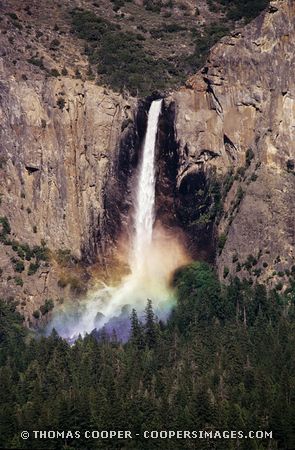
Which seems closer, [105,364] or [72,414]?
[72,414]

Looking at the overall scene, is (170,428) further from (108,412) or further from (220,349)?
(220,349)

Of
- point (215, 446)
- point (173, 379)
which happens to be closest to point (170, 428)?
point (215, 446)

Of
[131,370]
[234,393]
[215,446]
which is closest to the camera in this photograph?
[215,446]

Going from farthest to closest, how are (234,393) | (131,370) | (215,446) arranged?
(131,370), (234,393), (215,446)

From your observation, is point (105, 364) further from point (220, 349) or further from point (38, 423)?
point (38, 423)

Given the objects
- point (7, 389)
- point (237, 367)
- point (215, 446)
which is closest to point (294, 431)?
point (215, 446)

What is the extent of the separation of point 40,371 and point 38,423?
24437 mm

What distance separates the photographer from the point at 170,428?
174m

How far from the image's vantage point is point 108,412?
17512cm

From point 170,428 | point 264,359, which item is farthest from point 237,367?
point 170,428

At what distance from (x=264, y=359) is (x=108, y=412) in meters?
23.4

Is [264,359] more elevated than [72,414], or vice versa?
[264,359]

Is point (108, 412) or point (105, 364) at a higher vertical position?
point (105, 364)

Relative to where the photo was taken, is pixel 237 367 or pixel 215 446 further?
pixel 237 367
